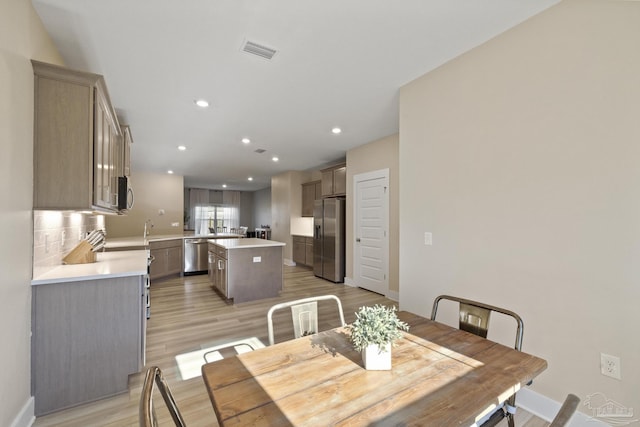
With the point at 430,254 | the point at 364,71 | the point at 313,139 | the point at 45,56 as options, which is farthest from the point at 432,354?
the point at 313,139

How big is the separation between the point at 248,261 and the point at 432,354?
3.63m

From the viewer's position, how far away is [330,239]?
5.98 metres

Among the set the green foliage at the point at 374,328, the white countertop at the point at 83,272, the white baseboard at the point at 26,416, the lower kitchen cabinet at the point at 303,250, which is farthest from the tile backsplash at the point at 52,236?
the lower kitchen cabinet at the point at 303,250

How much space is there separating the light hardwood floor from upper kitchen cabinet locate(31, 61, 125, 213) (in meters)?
1.45

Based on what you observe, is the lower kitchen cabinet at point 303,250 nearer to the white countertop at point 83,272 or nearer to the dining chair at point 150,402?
the white countertop at point 83,272

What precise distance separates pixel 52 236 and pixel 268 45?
2.41 meters

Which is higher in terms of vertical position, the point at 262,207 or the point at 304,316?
the point at 262,207

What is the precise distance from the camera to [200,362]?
2.57 metres

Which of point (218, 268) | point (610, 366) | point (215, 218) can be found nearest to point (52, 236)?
point (218, 268)

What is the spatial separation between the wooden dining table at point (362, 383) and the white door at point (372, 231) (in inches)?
132

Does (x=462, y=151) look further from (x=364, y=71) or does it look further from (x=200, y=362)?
(x=200, y=362)

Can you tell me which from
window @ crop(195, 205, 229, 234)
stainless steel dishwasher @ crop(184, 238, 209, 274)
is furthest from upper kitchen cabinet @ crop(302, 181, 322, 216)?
window @ crop(195, 205, 229, 234)

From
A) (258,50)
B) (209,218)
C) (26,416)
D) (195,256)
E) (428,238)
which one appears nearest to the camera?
(26,416)

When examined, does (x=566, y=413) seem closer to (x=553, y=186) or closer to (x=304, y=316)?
(x=304, y=316)
